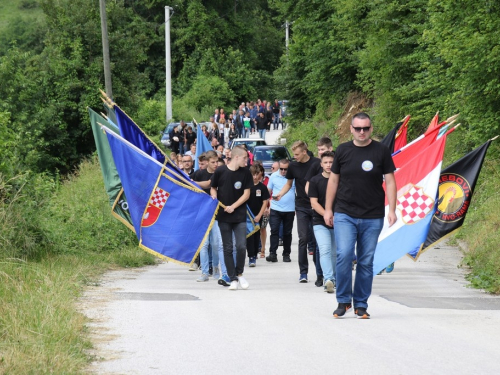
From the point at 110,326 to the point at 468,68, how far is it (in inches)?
439

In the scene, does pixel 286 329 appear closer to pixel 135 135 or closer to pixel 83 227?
pixel 135 135

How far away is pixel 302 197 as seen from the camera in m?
13.3

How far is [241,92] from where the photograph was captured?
7456 cm

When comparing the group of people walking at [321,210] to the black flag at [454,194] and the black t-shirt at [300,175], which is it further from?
the black flag at [454,194]

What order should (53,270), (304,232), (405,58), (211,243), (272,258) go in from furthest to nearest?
(405,58), (272,258), (211,243), (304,232), (53,270)

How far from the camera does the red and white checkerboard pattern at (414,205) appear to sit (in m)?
12.2

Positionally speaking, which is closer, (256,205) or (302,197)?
(302,197)

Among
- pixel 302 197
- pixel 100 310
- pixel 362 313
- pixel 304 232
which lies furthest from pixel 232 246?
pixel 362 313

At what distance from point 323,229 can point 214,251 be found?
2204 mm

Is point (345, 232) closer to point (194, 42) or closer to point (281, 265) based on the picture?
point (281, 265)

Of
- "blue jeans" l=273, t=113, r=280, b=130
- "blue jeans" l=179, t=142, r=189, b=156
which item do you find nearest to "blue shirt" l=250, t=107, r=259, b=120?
"blue jeans" l=273, t=113, r=280, b=130

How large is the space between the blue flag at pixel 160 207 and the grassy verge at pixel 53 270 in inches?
40.4

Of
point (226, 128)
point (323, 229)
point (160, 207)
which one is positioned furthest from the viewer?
point (226, 128)

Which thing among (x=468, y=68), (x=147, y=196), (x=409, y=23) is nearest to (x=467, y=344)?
(x=147, y=196)
